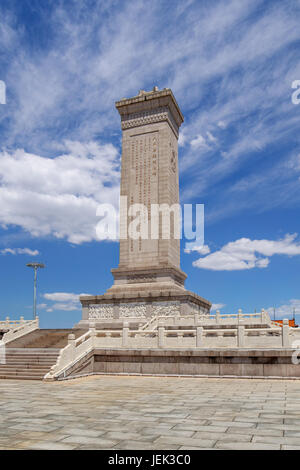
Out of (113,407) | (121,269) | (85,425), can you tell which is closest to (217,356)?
(113,407)

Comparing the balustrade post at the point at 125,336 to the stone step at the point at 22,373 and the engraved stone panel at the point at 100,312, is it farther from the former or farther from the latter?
the engraved stone panel at the point at 100,312

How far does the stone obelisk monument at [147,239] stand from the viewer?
27750mm

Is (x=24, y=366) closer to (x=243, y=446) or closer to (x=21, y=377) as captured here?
(x=21, y=377)

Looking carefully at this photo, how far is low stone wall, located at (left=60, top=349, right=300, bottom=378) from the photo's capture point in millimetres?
14781

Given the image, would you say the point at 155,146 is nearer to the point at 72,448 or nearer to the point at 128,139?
→ the point at 128,139

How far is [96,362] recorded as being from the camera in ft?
56.5

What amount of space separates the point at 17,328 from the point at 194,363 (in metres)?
12.2

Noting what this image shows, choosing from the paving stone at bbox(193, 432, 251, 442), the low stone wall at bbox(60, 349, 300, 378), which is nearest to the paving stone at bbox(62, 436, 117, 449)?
the paving stone at bbox(193, 432, 251, 442)

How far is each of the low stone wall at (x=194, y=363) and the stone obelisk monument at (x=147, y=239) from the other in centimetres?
934

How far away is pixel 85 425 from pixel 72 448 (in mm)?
1556

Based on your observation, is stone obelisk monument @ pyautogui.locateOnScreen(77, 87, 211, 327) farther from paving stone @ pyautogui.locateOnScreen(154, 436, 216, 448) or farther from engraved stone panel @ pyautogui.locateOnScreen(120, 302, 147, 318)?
paving stone @ pyautogui.locateOnScreen(154, 436, 216, 448)

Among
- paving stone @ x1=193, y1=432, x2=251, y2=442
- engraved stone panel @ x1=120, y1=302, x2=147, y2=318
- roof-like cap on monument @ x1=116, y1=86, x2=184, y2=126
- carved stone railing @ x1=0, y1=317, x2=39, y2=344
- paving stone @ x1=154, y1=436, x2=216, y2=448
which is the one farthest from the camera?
roof-like cap on monument @ x1=116, y1=86, x2=184, y2=126

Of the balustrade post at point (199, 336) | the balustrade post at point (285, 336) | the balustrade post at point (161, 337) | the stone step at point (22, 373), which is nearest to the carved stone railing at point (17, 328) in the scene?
the stone step at point (22, 373)

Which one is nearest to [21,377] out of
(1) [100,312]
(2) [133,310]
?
(2) [133,310]
